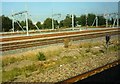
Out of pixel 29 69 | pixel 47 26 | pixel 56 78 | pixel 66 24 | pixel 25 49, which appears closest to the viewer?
pixel 56 78

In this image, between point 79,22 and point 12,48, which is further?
point 79,22

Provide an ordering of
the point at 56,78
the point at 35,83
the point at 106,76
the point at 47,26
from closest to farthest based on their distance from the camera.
A: the point at 106,76 < the point at 35,83 < the point at 56,78 < the point at 47,26

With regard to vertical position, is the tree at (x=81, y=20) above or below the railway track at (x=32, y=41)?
above

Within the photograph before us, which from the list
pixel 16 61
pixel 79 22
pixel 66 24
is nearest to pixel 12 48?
Answer: pixel 16 61

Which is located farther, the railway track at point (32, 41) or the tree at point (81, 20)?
the tree at point (81, 20)

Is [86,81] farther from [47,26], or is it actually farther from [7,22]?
[47,26]

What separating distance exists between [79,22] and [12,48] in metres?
106

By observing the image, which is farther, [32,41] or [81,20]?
[81,20]

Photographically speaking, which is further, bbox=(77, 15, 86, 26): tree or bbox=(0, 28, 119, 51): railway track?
bbox=(77, 15, 86, 26): tree

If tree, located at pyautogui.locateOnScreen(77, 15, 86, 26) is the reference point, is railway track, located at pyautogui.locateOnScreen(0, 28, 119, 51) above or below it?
below

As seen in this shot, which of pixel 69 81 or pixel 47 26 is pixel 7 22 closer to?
pixel 47 26

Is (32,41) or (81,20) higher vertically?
(81,20)

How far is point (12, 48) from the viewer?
20859mm

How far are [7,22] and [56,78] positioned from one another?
7492 cm
